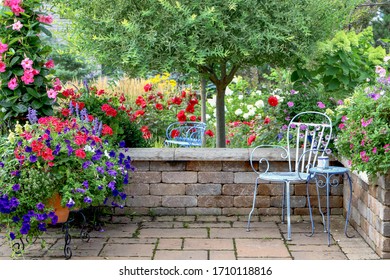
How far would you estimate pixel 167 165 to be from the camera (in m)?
5.08

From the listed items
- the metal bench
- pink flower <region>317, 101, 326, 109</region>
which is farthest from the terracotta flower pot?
pink flower <region>317, 101, 326, 109</region>

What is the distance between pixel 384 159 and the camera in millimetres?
3783

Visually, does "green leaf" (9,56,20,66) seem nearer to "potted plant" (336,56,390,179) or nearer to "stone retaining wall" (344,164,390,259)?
"potted plant" (336,56,390,179)

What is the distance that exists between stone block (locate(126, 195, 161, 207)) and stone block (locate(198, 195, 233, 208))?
0.35m

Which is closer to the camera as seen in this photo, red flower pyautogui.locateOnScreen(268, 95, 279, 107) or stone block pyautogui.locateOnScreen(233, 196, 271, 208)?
stone block pyautogui.locateOnScreen(233, 196, 271, 208)

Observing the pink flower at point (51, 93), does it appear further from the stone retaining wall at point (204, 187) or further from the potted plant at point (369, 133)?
the potted plant at point (369, 133)

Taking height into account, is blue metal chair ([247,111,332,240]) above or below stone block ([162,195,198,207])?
above

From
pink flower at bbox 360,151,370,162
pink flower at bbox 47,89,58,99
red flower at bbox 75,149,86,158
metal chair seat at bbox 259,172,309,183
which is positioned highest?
pink flower at bbox 47,89,58,99

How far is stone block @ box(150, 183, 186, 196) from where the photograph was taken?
5094mm

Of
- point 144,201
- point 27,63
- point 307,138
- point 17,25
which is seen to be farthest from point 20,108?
point 307,138

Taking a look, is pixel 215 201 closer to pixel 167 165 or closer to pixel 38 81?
pixel 167 165

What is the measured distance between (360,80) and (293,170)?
131 cm

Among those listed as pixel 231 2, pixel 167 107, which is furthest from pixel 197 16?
pixel 167 107
